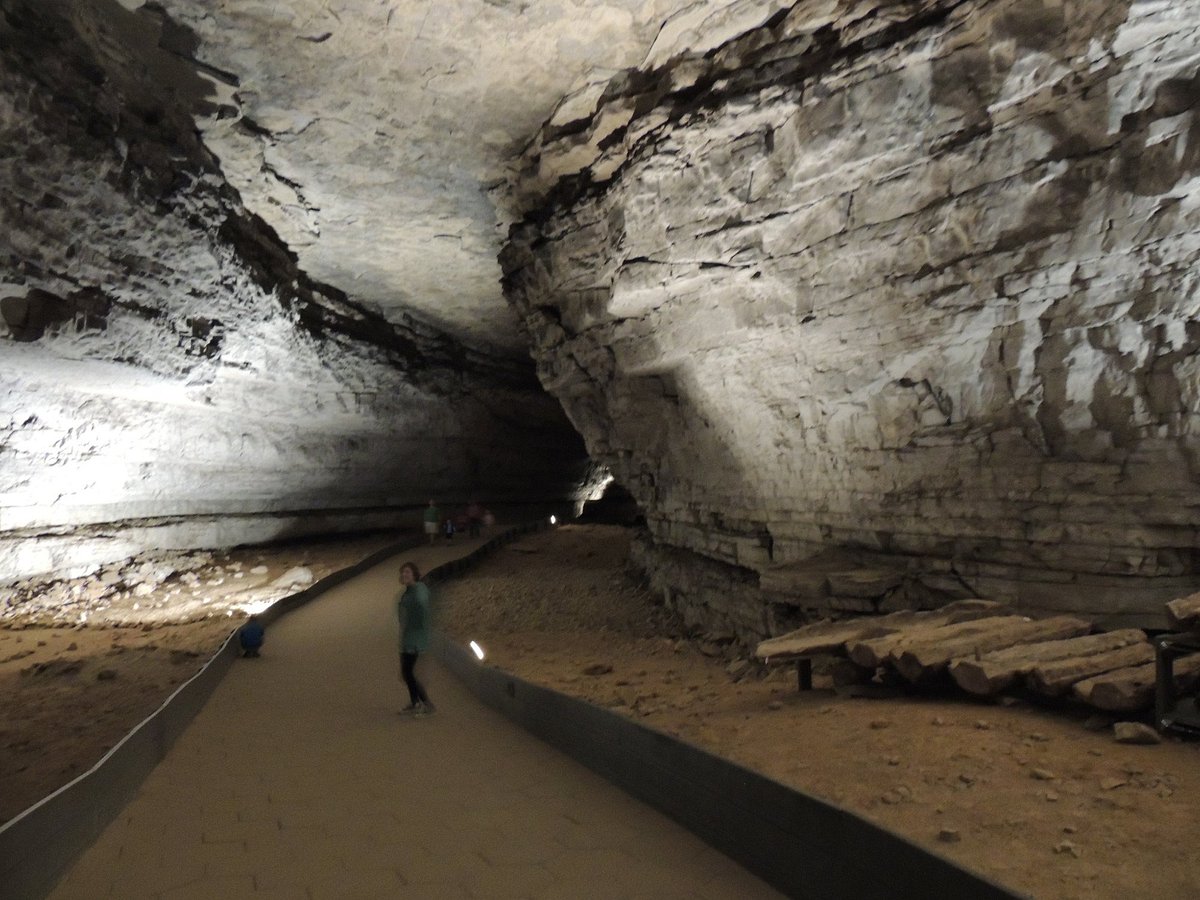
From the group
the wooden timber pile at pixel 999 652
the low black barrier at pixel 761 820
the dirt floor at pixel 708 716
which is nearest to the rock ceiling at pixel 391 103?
the wooden timber pile at pixel 999 652

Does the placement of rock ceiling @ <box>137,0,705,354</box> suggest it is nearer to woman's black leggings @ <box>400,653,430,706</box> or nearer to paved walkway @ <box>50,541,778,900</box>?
woman's black leggings @ <box>400,653,430,706</box>

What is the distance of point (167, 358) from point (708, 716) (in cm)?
1228

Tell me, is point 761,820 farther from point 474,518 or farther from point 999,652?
point 474,518

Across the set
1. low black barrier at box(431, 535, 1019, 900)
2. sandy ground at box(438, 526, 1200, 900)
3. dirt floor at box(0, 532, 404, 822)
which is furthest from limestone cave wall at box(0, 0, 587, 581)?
low black barrier at box(431, 535, 1019, 900)

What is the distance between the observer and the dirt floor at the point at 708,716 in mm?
3543

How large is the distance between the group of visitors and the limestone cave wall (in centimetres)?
86

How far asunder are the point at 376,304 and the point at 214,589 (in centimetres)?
731

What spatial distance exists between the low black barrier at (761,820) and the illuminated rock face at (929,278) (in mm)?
4550

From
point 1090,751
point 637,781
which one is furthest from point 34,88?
point 1090,751

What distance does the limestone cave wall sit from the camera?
31.3 feet

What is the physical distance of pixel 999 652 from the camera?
589 centimetres

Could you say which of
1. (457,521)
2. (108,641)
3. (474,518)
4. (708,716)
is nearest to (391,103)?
(708,716)

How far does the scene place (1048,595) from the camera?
286 inches

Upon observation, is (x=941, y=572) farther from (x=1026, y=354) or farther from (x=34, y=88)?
(x=34, y=88)
